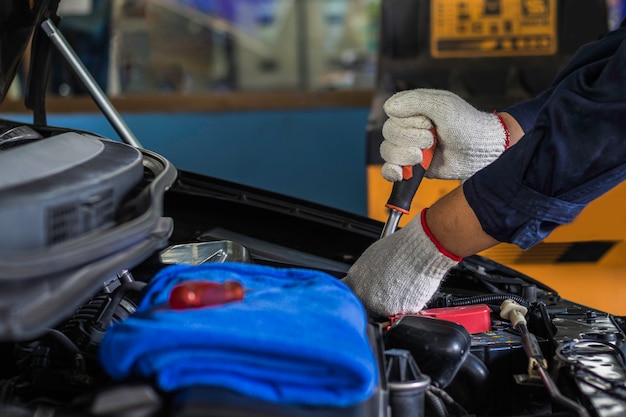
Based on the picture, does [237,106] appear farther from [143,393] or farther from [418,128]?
[143,393]

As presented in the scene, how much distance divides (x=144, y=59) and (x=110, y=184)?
3.86 meters

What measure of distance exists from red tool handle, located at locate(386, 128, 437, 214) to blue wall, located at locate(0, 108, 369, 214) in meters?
1.85

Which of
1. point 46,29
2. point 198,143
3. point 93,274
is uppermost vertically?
point 46,29

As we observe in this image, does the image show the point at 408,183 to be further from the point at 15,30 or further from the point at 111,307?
the point at 15,30

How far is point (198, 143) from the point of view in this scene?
3.18 meters

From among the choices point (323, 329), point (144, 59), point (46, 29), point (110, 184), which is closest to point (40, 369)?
point (110, 184)

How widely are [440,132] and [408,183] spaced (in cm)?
11

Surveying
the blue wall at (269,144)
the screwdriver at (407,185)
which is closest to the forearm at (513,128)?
the screwdriver at (407,185)

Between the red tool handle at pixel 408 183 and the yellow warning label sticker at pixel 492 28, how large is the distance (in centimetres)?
143

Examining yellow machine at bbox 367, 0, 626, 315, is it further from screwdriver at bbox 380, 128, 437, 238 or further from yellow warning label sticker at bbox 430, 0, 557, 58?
screwdriver at bbox 380, 128, 437, 238

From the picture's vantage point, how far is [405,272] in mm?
1040

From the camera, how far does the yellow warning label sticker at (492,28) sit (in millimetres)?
2484

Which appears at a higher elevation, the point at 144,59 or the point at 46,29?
the point at 46,29

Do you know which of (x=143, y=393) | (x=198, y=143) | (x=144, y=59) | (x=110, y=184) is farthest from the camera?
(x=144, y=59)
